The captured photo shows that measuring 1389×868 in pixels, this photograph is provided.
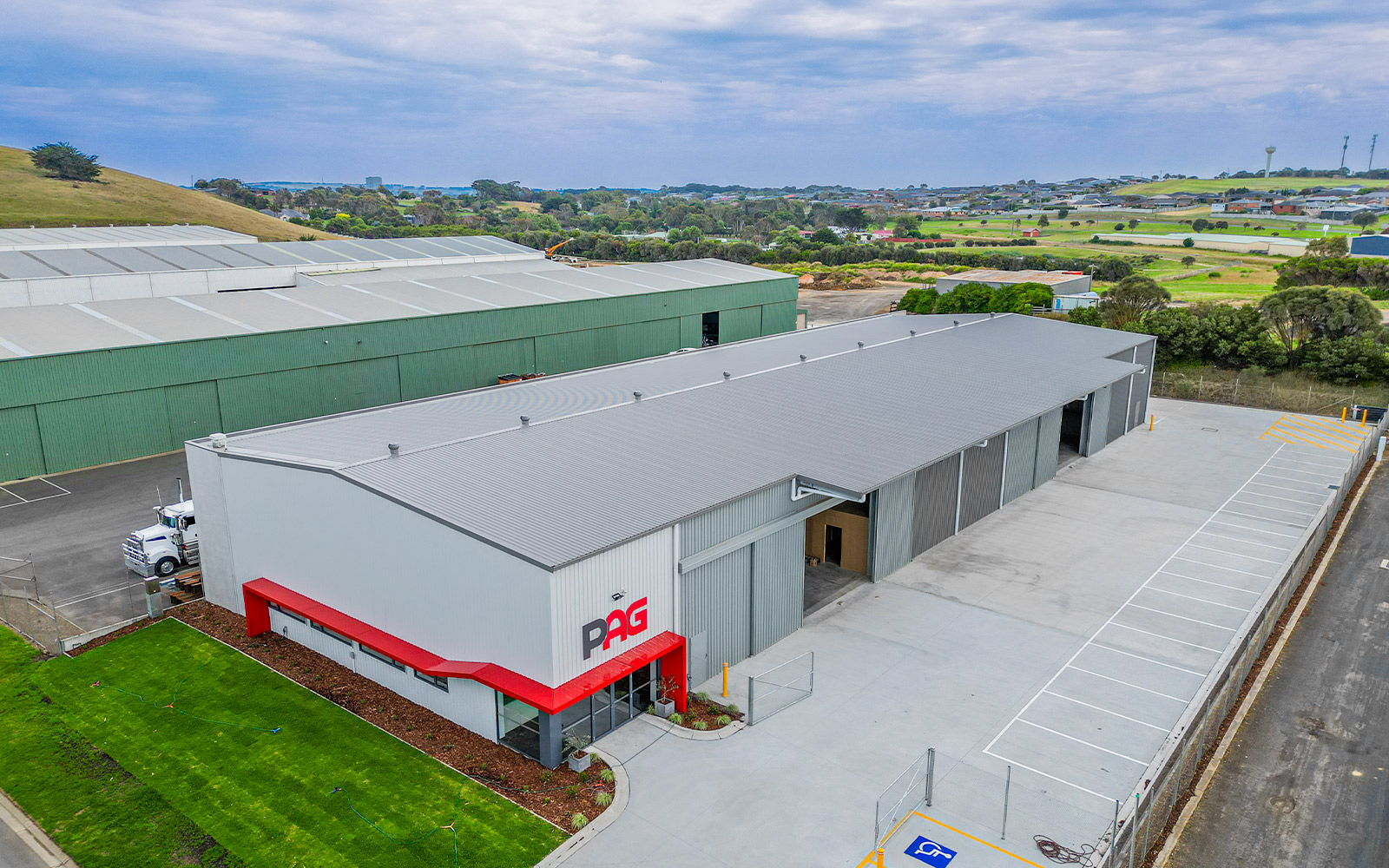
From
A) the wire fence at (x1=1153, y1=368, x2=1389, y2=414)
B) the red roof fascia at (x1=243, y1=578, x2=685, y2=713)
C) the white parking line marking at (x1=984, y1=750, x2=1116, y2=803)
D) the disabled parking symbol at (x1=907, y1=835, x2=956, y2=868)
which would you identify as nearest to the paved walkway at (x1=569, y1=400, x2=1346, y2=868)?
the white parking line marking at (x1=984, y1=750, x2=1116, y2=803)

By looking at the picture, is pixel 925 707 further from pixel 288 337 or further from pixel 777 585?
pixel 288 337

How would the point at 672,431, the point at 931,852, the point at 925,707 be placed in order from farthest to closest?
1. the point at 672,431
2. the point at 925,707
3. the point at 931,852

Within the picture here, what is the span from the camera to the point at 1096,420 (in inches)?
1587

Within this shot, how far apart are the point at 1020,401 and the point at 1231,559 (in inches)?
340

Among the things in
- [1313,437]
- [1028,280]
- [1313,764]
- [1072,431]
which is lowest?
[1313,764]

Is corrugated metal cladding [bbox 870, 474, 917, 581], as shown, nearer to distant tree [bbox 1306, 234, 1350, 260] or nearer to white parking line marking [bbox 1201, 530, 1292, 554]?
white parking line marking [bbox 1201, 530, 1292, 554]

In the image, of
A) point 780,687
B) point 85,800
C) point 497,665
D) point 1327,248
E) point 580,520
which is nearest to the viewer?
point 85,800

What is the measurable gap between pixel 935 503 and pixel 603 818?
17.0m

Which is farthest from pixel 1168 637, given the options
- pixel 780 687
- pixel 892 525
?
pixel 780 687

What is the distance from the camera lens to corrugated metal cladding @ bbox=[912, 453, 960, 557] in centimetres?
2878

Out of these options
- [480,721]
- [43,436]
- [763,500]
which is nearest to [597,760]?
[480,721]

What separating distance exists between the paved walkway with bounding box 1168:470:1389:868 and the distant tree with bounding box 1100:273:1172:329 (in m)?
41.2

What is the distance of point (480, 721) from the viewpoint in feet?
63.0

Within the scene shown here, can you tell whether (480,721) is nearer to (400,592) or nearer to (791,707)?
(400,592)
